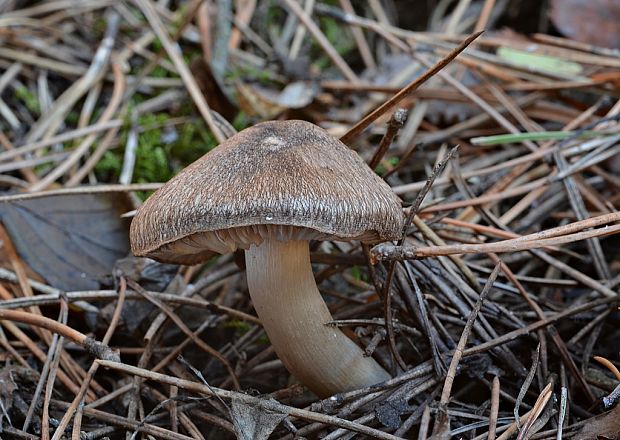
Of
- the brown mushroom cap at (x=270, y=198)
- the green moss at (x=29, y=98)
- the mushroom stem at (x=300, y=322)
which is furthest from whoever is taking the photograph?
the green moss at (x=29, y=98)

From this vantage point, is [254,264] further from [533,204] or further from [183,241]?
[533,204]

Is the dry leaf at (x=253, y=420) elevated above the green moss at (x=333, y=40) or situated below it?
below

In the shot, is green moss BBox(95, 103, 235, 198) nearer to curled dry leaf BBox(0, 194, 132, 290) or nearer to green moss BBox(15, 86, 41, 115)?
curled dry leaf BBox(0, 194, 132, 290)

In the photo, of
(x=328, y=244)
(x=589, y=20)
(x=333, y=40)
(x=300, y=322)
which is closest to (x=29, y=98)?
(x=333, y=40)

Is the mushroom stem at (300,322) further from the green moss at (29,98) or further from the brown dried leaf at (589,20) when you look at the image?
the brown dried leaf at (589,20)

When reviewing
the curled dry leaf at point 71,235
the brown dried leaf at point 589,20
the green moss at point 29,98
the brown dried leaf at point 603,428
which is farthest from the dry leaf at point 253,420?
the brown dried leaf at point 589,20

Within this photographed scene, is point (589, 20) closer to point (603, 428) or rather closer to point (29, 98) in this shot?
point (603, 428)

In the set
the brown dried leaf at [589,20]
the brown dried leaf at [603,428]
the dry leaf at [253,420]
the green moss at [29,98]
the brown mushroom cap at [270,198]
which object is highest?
the brown dried leaf at [589,20]
